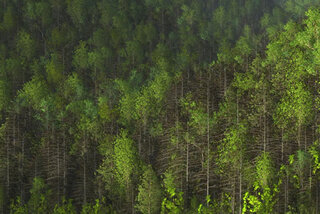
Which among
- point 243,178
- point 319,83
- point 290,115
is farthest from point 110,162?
point 319,83

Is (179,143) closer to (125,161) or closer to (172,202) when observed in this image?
(125,161)

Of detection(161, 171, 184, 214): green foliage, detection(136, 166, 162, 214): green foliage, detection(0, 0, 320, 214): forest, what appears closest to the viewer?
detection(161, 171, 184, 214): green foliage

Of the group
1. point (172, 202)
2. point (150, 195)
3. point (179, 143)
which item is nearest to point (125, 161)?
point (179, 143)

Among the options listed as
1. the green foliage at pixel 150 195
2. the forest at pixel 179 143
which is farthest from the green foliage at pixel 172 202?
the green foliage at pixel 150 195

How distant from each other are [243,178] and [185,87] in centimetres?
6763

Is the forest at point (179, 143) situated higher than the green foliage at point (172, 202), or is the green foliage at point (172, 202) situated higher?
the forest at point (179, 143)

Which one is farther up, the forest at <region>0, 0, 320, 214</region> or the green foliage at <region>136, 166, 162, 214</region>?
the forest at <region>0, 0, 320, 214</region>

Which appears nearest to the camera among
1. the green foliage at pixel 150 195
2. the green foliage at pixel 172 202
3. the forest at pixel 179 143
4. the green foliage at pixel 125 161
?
the green foliage at pixel 172 202

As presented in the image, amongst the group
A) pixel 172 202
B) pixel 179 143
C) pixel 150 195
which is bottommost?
pixel 172 202

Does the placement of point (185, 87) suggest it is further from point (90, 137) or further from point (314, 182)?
point (314, 182)

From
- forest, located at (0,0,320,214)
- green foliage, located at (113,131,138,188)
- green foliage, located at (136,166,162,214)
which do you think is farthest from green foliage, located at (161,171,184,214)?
green foliage, located at (113,131,138,188)

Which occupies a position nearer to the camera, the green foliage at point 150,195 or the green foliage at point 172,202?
the green foliage at point 172,202

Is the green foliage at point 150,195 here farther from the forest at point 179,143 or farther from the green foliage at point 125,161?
the green foliage at point 125,161

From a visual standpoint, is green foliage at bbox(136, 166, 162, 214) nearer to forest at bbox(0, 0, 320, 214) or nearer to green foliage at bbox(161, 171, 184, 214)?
forest at bbox(0, 0, 320, 214)
